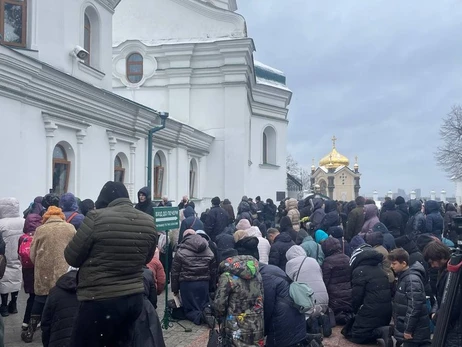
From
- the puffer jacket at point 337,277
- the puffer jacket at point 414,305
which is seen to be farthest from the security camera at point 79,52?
the puffer jacket at point 414,305

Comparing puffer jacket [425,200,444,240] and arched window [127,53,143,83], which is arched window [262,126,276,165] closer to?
arched window [127,53,143,83]

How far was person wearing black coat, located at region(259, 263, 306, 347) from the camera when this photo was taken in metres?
5.16

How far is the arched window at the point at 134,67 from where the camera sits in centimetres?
2458

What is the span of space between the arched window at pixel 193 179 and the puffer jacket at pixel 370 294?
1478 cm

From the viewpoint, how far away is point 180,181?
1903 centimetres

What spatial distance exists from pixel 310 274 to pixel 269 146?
2392cm

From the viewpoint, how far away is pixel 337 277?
25.1 ft

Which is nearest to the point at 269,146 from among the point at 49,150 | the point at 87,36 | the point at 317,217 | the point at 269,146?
the point at 269,146

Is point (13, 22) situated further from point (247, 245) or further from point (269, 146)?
point (269, 146)

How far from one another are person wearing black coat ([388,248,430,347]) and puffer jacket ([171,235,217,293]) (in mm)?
2973

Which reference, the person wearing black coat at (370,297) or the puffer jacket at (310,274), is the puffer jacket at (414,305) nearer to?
the person wearing black coat at (370,297)

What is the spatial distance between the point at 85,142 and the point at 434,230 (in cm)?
859

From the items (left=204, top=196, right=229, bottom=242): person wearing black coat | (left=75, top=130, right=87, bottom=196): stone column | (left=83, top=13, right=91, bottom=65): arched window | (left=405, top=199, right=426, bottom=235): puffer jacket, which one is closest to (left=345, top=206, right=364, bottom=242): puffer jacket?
(left=405, top=199, right=426, bottom=235): puffer jacket

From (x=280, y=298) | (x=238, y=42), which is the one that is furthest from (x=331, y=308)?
(x=238, y=42)
